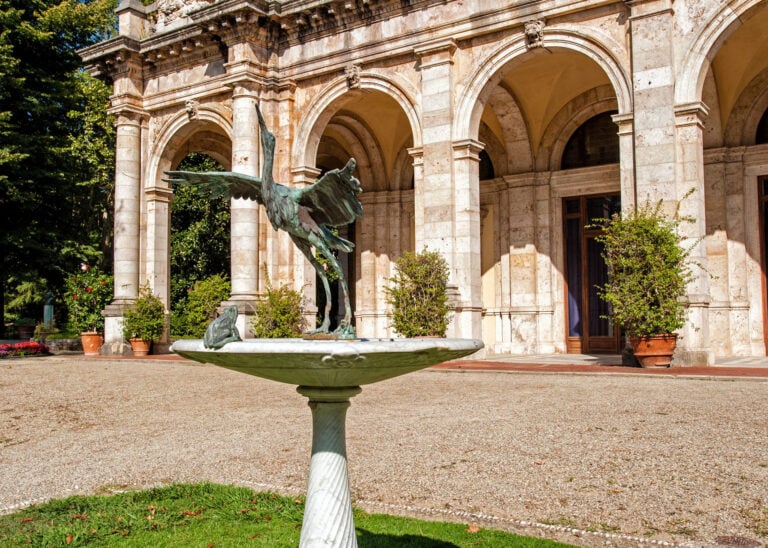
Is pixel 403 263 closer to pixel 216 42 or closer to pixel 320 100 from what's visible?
pixel 320 100

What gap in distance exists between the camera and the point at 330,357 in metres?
2.75

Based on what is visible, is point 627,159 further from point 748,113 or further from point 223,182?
point 223,182

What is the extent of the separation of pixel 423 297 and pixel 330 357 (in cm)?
1063

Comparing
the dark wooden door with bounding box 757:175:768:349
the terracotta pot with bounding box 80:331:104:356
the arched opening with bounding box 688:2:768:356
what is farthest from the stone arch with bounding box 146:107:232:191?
the dark wooden door with bounding box 757:175:768:349

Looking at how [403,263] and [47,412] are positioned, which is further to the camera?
[403,263]

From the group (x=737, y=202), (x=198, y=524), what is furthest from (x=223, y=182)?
(x=737, y=202)

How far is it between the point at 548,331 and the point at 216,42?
9746 mm

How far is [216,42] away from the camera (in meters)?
16.8

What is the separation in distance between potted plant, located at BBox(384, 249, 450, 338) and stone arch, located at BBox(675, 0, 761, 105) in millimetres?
4775

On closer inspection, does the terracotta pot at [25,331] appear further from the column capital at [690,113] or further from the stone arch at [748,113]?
the column capital at [690,113]

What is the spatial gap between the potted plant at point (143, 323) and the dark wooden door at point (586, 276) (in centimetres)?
931

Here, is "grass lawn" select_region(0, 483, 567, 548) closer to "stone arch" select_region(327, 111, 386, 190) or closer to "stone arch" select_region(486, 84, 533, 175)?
"stone arch" select_region(486, 84, 533, 175)

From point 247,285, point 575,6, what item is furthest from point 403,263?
point 575,6

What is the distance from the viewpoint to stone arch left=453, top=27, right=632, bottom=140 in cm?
1225
